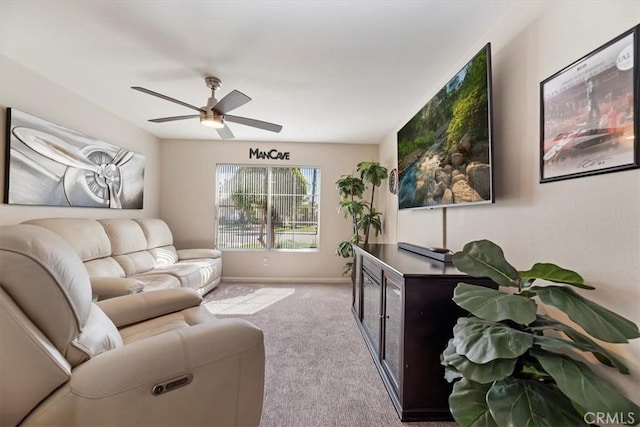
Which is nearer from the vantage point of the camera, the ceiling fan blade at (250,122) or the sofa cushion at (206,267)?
the ceiling fan blade at (250,122)

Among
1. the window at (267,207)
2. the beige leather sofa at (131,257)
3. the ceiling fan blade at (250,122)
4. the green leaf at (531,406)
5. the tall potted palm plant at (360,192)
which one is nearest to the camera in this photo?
the green leaf at (531,406)

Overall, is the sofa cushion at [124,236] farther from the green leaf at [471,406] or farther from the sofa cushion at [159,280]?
the green leaf at [471,406]

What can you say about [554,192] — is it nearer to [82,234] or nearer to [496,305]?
[496,305]

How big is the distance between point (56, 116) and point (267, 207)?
2778mm

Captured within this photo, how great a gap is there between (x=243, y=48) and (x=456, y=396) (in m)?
2.42

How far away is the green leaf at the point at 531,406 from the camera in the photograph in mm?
802

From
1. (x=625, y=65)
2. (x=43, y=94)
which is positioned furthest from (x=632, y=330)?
(x=43, y=94)

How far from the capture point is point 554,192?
1.21 meters

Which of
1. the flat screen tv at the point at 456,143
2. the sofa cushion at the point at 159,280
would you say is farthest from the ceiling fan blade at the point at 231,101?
the sofa cushion at the point at 159,280

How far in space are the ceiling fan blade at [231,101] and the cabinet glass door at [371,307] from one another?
1810 millimetres

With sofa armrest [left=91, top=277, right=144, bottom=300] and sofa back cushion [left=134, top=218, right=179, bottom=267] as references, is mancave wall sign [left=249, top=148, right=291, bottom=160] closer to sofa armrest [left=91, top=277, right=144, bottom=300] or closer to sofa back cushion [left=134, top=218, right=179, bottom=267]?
sofa back cushion [left=134, top=218, right=179, bottom=267]

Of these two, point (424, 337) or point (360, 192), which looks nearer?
point (424, 337)

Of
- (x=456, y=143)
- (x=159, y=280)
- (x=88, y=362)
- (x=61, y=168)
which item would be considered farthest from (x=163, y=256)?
(x=456, y=143)

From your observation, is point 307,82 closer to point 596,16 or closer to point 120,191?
point 596,16
